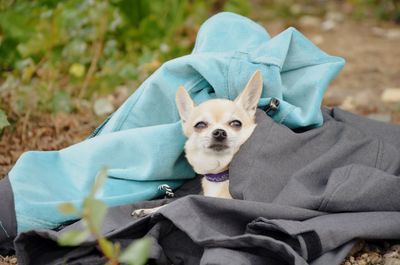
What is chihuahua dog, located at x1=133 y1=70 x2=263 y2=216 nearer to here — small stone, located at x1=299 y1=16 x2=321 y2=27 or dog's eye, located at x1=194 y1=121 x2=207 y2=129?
dog's eye, located at x1=194 y1=121 x2=207 y2=129

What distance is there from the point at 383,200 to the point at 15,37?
279 centimetres

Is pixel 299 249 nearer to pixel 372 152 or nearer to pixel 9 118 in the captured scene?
pixel 372 152

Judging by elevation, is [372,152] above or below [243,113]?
below

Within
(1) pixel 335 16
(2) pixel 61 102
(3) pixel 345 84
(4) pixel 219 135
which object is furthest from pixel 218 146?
(1) pixel 335 16

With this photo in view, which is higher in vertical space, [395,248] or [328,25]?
[395,248]

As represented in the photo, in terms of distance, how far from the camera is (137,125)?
3.17m

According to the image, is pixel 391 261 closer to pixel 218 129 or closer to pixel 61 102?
pixel 218 129

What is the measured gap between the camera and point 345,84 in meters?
5.02

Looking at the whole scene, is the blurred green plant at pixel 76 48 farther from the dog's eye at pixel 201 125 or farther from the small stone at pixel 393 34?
the small stone at pixel 393 34

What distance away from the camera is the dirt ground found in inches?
153

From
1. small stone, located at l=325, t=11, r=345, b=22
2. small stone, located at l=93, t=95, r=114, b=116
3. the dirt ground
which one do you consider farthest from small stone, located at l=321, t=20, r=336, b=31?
small stone, located at l=93, t=95, r=114, b=116

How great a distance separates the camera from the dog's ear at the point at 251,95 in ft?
9.45

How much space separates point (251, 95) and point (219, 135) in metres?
0.27

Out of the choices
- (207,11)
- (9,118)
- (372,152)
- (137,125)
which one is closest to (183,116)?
(137,125)
